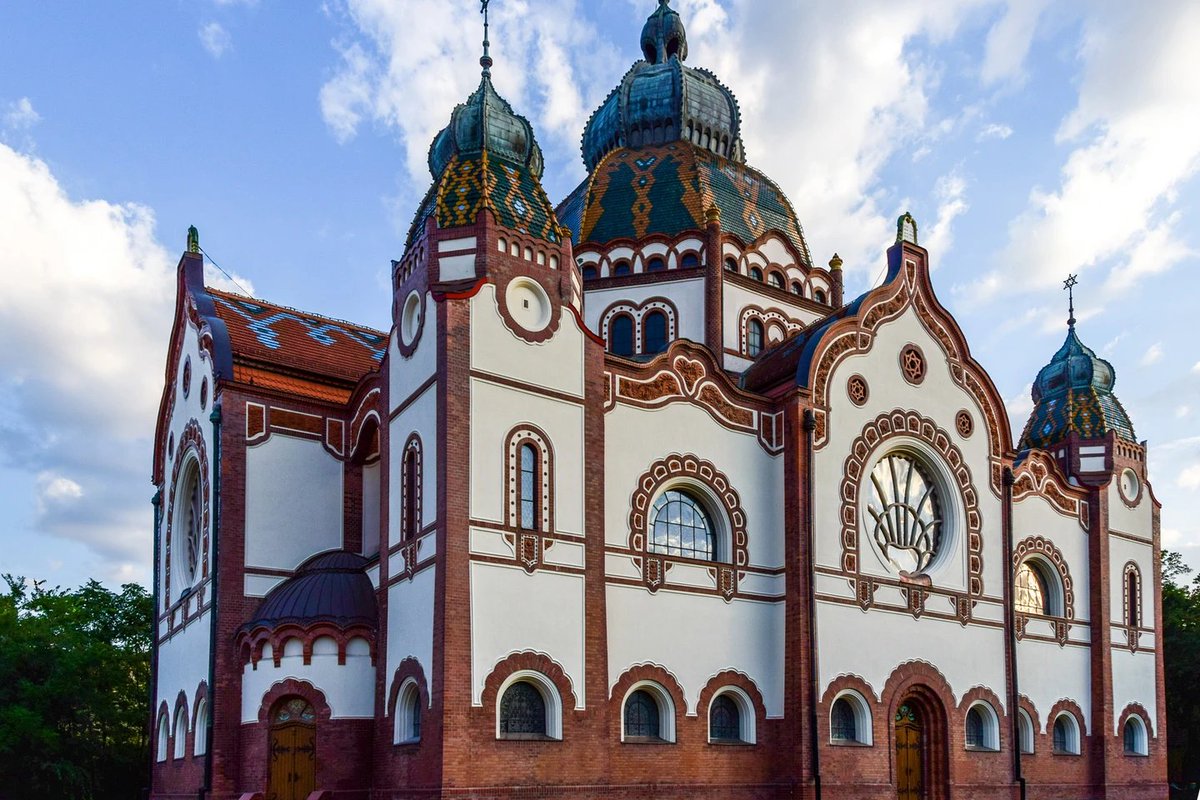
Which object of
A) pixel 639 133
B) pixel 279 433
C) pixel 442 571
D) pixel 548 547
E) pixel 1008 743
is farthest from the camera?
pixel 639 133

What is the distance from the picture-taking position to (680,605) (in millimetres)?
23297

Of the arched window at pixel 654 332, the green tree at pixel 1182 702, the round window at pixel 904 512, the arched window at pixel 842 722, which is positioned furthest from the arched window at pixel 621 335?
the green tree at pixel 1182 702

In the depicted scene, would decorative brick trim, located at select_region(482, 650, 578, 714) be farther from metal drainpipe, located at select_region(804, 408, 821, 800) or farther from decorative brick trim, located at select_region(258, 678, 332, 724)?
metal drainpipe, located at select_region(804, 408, 821, 800)

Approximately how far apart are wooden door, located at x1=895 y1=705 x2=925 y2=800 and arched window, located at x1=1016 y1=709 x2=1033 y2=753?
11.5 ft

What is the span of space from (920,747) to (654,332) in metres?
11.7

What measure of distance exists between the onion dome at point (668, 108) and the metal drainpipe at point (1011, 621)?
41.4 ft

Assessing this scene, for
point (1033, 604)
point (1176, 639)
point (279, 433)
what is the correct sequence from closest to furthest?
point (279, 433) < point (1033, 604) < point (1176, 639)

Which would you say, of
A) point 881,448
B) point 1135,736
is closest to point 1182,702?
point 1135,736

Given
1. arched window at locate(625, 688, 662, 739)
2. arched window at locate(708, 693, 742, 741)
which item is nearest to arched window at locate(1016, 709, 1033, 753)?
arched window at locate(708, 693, 742, 741)

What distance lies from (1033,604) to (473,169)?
17515mm

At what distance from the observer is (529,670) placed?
67.2ft

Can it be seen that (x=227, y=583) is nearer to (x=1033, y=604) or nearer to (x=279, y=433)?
(x=279, y=433)

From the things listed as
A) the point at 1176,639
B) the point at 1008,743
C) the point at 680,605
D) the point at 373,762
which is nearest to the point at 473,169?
the point at 680,605

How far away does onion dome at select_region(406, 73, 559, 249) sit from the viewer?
22.8 m
